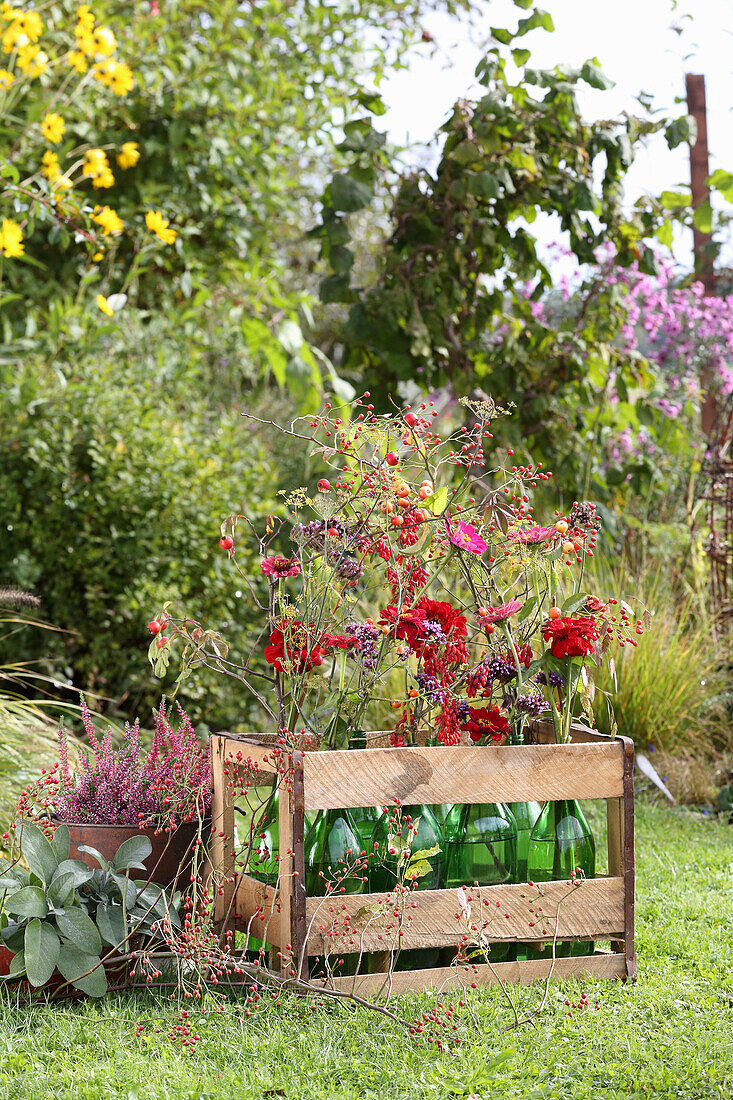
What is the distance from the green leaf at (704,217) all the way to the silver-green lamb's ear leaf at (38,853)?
344cm

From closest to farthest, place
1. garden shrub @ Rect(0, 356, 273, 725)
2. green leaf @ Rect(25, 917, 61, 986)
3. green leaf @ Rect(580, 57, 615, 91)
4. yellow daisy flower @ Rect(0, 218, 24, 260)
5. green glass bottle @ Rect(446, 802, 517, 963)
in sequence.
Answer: green leaf @ Rect(25, 917, 61, 986), green glass bottle @ Rect(446, 802, 517, 963), yellow daisy flower @ Rect(0, 218, 24, 260), green leaf @ Rect(580, 57, 615, 91), garden shrub @ Rect(0, 356, 273, 725)

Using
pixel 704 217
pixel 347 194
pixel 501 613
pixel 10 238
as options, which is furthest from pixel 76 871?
pixel 704 217

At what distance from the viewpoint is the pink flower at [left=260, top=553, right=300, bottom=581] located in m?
1.80

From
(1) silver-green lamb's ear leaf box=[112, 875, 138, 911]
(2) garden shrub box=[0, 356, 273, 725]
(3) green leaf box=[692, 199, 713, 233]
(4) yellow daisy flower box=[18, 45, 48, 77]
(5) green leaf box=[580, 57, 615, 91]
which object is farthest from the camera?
(2) garden shrub box=[0, 356, 273, 725]

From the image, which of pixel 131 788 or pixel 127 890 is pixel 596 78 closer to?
pixel 131 788

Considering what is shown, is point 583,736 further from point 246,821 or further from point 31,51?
point 31,51

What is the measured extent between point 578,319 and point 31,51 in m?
2.44

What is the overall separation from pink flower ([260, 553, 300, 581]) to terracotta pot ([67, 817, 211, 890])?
51 centimetres

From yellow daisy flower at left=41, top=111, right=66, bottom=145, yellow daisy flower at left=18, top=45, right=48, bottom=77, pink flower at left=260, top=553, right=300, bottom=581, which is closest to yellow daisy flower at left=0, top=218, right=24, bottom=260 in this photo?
yellow daisy flower at left=41, top=111, right=66, bottom=145

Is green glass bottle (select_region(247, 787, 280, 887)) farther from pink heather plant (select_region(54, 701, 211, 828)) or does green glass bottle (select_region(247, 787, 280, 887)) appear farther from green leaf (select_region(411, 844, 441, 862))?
green leaf (select_region(411, 844, 441, 862))

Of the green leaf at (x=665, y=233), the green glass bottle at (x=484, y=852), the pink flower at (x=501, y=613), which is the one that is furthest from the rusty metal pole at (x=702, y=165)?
the green glass bottle at (x=484, y=852)

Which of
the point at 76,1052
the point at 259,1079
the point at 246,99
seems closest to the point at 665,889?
the point at 259,1079

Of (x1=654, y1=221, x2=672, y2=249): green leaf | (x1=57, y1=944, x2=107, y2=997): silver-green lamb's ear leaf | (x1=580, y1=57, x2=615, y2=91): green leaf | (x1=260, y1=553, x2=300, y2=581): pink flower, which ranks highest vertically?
(x1=580, y1=57, x2=615, y2=91): green leaf

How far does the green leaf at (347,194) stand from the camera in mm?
3898
